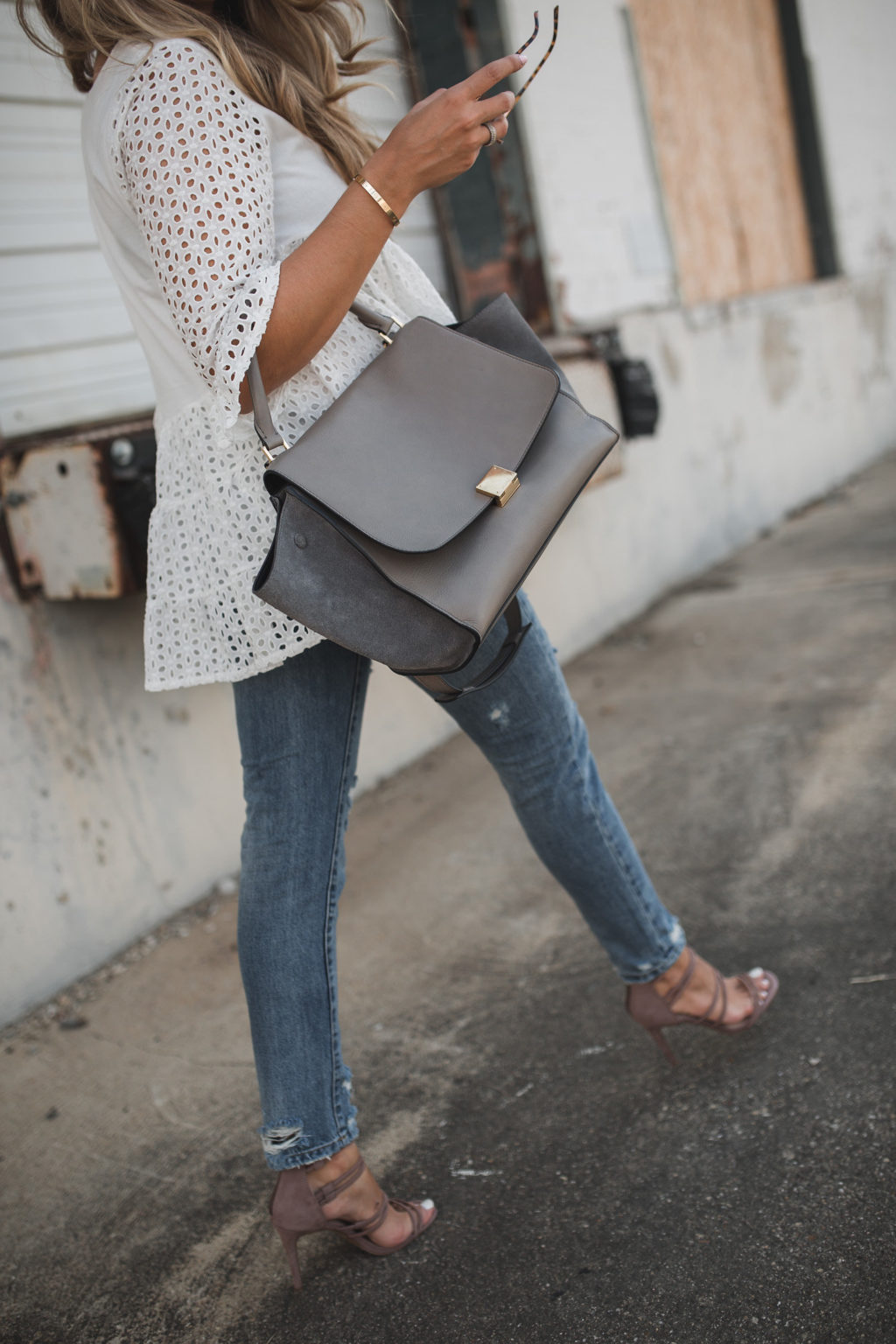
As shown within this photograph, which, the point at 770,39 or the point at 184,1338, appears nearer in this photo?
the point at 184,1338

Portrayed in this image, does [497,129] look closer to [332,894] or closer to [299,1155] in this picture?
[332,894]

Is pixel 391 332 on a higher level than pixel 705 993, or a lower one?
higher

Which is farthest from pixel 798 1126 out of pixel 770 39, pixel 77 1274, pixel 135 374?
pixel 770 39

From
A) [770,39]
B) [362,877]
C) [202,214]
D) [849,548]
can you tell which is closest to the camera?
[202,214]

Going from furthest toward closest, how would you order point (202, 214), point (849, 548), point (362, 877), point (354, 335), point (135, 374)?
point (849, 548) → point (135, 374) → point (362, 877) → point (354, 335) → point (202, 214)

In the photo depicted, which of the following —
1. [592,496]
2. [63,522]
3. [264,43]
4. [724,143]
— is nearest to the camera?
[264,43]

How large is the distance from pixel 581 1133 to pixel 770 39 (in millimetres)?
7146

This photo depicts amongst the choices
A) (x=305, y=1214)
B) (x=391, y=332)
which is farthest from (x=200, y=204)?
(x=305, y=1214)

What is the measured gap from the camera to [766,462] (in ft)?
19.0

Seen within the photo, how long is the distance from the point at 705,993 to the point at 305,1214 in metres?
0.69

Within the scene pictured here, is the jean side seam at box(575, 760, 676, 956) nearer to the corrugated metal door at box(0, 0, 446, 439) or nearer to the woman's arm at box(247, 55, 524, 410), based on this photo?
the woman's arm at box(247, 55, 524, 410)

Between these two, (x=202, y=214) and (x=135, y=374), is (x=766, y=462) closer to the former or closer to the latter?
(x=135, y=374)

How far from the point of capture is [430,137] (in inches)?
46.9

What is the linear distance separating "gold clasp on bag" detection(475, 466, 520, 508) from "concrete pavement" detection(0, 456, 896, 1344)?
0.97m
